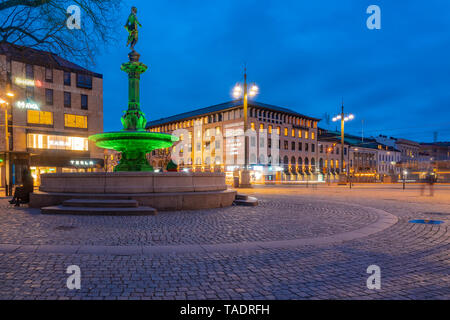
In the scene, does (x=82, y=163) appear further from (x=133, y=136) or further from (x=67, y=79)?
(x=133, y=136)

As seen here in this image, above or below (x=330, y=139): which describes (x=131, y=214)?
below

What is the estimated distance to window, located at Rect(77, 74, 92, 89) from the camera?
4014 cm

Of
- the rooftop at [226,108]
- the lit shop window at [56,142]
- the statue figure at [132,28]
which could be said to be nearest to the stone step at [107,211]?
the statue figure at [132,28]

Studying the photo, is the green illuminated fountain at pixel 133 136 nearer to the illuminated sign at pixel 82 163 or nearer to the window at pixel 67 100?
the illuminated sign at pixel 82 163

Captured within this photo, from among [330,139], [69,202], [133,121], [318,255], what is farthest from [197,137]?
[318,255]

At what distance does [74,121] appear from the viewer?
39438mm

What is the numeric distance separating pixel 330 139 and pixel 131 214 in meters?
77.8

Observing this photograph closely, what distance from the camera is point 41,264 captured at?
14.5 feet

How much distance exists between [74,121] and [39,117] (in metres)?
4.36

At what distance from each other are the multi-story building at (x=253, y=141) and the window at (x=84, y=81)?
22.2m

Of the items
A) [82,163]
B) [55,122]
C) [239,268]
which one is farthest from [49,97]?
[239,268]

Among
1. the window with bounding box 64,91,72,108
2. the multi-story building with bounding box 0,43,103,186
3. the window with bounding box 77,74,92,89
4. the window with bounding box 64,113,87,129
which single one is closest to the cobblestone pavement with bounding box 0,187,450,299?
the multi-story building with bounding box 0,43,103,186

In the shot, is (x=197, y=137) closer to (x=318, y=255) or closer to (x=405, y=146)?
(x=318, y=255)

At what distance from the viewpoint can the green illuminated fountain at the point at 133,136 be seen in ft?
42.4
